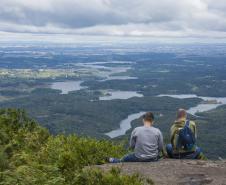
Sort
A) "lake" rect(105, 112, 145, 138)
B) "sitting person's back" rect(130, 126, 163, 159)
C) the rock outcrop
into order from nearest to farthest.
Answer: the rock outcrop
"sitting person's back" rect(130, 126, 163, 159)
"lake" rect(105, 112, 145, 138)

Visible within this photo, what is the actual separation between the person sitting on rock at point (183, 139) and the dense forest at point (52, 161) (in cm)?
246

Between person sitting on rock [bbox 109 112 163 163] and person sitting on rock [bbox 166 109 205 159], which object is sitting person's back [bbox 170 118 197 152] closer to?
person sitting on rock [bbox 166 109 205 159]

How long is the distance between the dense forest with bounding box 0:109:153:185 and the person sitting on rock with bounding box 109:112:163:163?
1.27m

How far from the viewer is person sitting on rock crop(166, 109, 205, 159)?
15.5 meters

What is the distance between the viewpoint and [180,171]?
14445 millimetres

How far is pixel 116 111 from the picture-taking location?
190 meters

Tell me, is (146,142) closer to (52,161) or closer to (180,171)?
(180,171)

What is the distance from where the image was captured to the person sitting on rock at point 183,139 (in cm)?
1553

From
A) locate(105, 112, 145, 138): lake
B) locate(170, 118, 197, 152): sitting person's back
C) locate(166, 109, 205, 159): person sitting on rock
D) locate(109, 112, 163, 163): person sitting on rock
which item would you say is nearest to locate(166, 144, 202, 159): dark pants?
locate(166, 109, 205, 159): person sitting on rock

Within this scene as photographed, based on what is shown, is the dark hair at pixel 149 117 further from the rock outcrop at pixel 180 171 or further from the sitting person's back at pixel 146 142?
the rock outcrop at pixel 180 171

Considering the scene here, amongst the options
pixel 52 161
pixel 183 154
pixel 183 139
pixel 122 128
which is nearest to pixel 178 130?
pixel 183 139

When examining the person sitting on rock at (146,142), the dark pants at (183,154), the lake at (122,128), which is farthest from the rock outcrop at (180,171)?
the lake at (122,128)

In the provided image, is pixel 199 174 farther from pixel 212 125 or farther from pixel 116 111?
pixel 116 111

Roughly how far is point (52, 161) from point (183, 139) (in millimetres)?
4531
